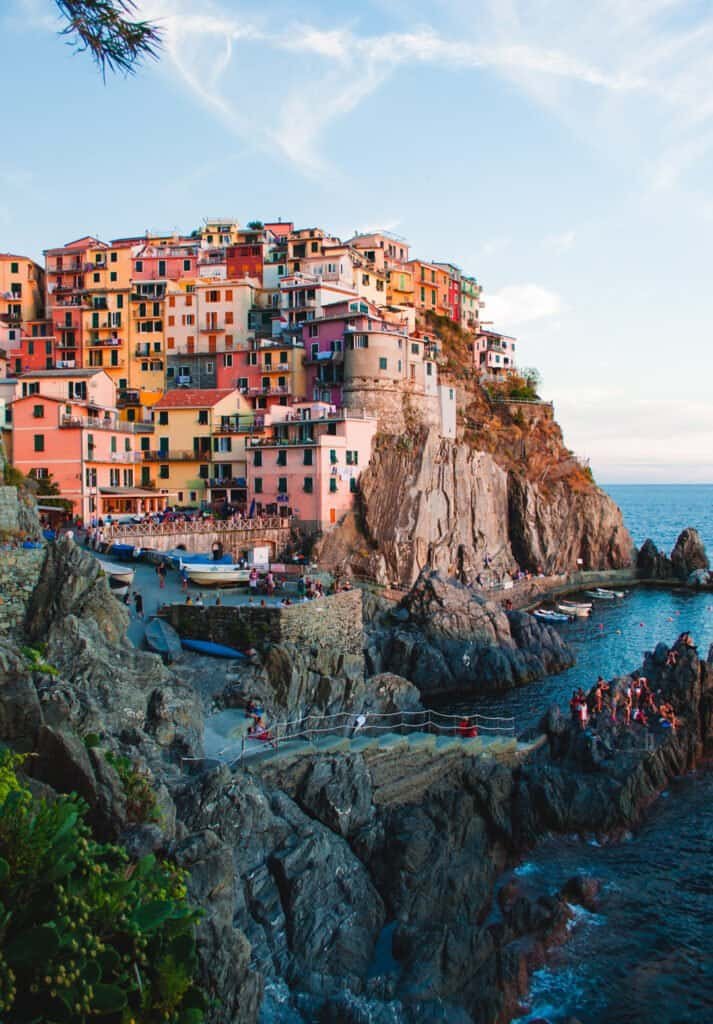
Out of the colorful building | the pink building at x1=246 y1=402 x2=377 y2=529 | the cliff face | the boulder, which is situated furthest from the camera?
the colorful building

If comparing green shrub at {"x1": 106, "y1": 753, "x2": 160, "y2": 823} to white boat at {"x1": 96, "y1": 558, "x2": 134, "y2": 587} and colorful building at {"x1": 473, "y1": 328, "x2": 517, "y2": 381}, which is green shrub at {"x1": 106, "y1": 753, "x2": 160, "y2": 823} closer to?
white boat at {"x1": 96, "y1": 558, "x2": 134, "y2": 587}

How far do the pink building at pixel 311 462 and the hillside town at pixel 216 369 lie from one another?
4.6 inches

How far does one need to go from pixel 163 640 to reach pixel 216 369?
47238mm

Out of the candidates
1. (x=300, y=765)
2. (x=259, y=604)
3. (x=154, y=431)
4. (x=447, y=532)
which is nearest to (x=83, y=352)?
(x=154, y=431)

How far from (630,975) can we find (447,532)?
46246 millimetres

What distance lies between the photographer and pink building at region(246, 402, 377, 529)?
6247 centimetres

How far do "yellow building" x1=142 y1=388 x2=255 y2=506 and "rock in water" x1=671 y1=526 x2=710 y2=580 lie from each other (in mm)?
43568

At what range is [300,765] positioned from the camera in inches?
959

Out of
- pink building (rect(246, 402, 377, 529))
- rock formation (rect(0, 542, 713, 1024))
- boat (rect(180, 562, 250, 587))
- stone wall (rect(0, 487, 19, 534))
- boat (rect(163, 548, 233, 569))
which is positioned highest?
pink building (rect(246, 402, 377, 529))

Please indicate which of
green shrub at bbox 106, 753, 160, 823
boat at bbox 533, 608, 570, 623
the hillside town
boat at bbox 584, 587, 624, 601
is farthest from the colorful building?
green shrub at bbox 106, 753, 160, 823

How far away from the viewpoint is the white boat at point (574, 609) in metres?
65.0

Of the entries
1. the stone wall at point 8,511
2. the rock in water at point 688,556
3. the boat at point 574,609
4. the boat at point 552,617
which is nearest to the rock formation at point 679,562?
the rock in water at point 688,556

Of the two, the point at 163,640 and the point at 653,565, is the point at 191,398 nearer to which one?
→ the point at 163,640

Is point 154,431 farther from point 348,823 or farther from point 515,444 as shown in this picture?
point 348,823
